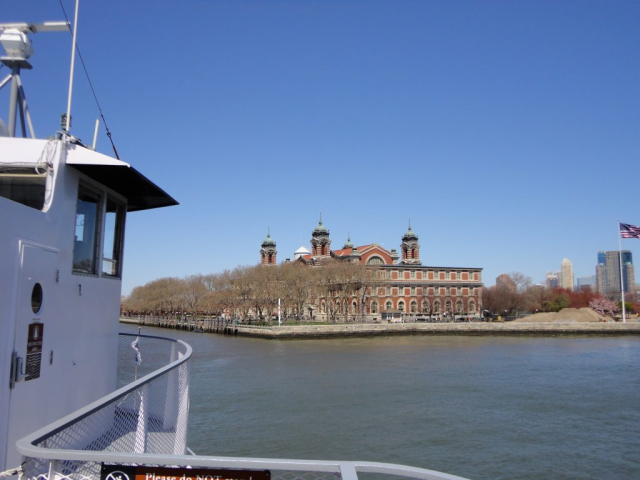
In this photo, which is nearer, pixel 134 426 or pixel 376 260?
pixel 134 426

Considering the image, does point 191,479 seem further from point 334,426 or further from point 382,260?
point 382,260

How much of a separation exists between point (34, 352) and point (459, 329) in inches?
2906

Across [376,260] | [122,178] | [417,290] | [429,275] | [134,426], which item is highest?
[376,260]

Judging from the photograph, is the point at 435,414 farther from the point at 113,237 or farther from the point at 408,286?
the point at 408,286

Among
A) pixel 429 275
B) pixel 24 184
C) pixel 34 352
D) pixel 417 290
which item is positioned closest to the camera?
pixel 34 352

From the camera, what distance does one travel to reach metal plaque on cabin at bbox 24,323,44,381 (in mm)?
4926

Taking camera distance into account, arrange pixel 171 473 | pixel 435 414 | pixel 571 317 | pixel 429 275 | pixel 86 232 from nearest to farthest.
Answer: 1. pixel 171 473
2. pixel 86 232
3. pixel 435 414
4. pixel 571 317
5. pixel 429 275

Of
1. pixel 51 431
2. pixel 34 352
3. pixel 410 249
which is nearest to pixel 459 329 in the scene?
pixel 410 249

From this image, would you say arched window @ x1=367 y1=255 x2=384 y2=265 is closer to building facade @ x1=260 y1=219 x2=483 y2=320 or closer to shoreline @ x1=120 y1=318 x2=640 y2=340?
building facade @ x1=260 y1=219 x2=483 y2=320

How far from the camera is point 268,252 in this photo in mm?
116562

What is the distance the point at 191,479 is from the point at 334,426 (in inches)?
664

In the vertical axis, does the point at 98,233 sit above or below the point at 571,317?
above

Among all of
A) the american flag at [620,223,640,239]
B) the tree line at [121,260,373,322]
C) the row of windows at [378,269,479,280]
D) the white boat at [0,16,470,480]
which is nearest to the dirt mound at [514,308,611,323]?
the row of windows at [378,269,479,280]

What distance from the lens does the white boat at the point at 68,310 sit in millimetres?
4093
